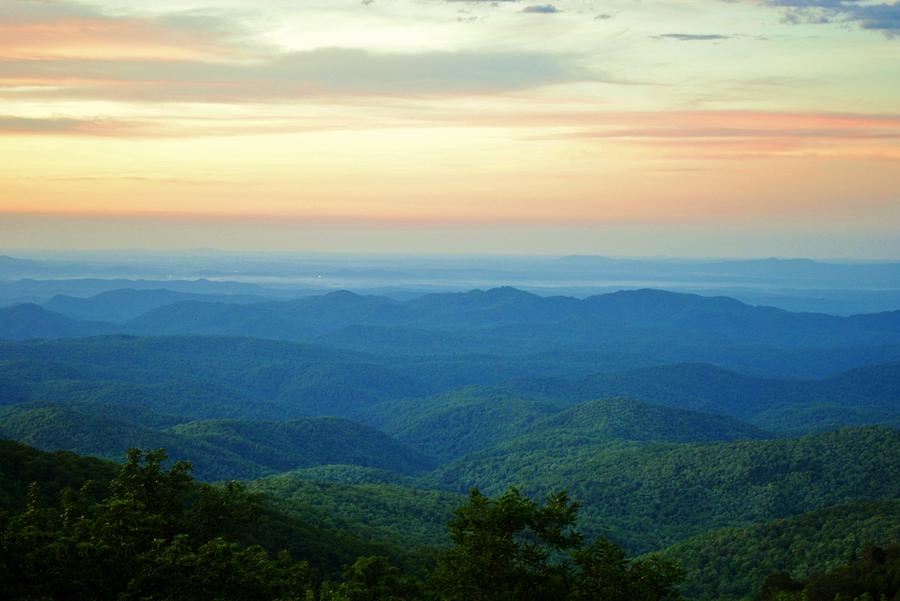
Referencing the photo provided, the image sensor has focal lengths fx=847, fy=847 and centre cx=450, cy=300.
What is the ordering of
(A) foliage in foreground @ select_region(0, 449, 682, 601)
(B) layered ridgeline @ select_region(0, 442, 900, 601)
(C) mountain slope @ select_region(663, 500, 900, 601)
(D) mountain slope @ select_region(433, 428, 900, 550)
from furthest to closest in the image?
1. (D) mountain slope @ select_region(433, 428, 900, 550)
2. (C) mountain slope @ select_region(663, 500, 900, 601)
3. (B) layered ridgeline @ select_region(0, 442, 900, 601)
4. (A) foliage in foreground @ select_region(0, 449, 682, 601)

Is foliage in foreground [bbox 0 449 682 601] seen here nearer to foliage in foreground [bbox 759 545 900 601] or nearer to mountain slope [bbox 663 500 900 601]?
foliage in foreground [bbox 759 545 900 601]

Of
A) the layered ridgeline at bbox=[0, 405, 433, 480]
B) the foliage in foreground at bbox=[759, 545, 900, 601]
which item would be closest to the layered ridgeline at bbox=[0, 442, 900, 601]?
the foliage in foreground at bbox=[759, 545, 900, 601]

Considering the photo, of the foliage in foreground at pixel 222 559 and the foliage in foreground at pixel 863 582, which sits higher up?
the foliage in foreground at pixel 222 559

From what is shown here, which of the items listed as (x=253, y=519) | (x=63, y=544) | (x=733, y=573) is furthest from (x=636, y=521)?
(x=63, y=544)

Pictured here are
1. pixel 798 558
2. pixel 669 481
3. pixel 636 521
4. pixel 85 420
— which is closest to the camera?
pixel 798 558

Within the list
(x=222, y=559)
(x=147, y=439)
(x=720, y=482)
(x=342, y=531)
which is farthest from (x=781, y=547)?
(x=147, y=439)

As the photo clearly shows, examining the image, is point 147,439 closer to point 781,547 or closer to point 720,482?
point 720,482

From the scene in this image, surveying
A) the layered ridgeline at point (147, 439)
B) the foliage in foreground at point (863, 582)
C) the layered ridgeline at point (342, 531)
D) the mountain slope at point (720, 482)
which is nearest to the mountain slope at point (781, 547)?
the layered ridgeline at point (342, 531)

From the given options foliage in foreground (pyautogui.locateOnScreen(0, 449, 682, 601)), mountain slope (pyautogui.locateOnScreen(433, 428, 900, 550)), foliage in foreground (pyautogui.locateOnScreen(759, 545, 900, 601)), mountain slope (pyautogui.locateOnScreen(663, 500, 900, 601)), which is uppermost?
foliage in foreground (pyautogui.locateOnScreen(0, 449, 682, 601))

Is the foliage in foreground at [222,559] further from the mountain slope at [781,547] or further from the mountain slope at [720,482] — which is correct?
the mountain slope at [720,482]

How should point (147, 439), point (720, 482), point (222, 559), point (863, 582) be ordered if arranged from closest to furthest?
point (222, 559)
point (863, 582)
point (720, 482)
point (147, 439)

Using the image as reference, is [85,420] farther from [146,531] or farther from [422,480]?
[146,531]
